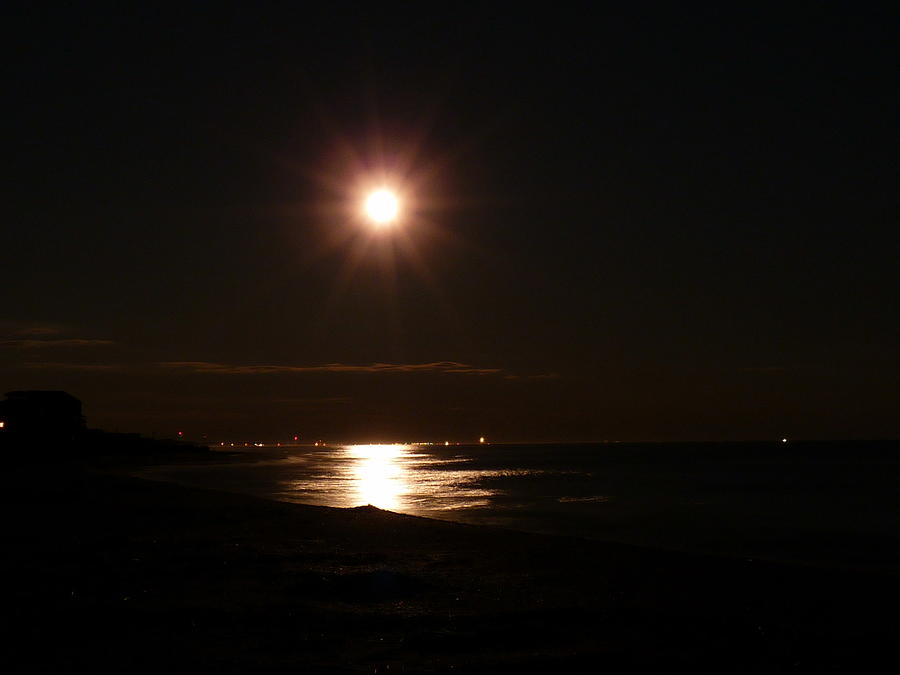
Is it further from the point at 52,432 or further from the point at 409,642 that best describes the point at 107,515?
the point at 52,432

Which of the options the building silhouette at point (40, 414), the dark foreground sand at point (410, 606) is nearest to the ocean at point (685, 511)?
the dark foreground sand at point (410, 606)

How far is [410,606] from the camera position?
41.4ft

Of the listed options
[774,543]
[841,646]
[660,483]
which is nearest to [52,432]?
[660,483]

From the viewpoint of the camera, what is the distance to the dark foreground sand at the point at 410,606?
32.5 ft

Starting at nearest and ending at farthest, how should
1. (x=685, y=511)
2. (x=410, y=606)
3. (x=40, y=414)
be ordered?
1. (x=410, y=606)
2. (x=685, y=511)
3. (x=40, y=414)

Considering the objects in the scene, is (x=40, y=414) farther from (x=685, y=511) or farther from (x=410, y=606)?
(x=410, y=606)

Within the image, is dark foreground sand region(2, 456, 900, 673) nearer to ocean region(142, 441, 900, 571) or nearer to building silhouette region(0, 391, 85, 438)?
ocean region(142, 441, 900, 571)

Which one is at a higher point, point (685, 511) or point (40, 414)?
point (40, 414)

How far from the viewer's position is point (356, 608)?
1247 cm

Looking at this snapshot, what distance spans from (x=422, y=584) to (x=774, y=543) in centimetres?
2020

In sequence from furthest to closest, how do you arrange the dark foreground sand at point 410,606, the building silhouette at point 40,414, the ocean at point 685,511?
the building silhouette at point 40,414, the ocean at point 685,511, the dark foreground sand at point 410,606

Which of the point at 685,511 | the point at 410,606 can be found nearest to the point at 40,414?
the point at 685,511

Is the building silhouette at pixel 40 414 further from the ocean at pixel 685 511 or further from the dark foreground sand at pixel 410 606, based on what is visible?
the dark foreground sand at pixel 410 606

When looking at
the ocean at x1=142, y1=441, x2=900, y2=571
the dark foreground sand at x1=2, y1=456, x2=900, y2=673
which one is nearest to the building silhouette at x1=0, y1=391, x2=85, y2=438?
the ocean at x1=142, y1=441, x2=900, y2=571
